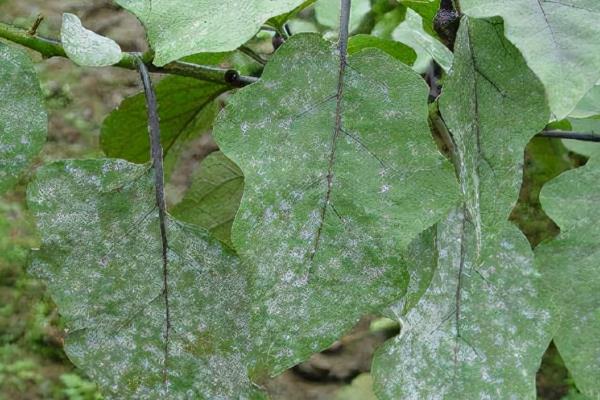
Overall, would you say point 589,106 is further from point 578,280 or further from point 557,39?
point 557,39

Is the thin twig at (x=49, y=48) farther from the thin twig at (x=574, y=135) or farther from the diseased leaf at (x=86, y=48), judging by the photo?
the thin twig at (x=574, y=135)

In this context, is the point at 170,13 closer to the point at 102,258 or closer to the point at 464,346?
the point at 102,258

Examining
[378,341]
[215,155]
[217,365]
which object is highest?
[217,365]

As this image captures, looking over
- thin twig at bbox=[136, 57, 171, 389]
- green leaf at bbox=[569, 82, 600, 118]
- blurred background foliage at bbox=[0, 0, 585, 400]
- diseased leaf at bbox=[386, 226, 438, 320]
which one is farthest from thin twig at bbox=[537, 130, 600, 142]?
blurred background foliage at bbox=[0, 0, 585, 400]

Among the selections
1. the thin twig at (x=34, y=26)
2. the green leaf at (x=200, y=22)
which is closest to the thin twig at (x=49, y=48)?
the thin twig at (x=34, y=26)

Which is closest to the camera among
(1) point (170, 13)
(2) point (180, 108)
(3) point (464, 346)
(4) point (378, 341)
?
(1) point (170, 13)

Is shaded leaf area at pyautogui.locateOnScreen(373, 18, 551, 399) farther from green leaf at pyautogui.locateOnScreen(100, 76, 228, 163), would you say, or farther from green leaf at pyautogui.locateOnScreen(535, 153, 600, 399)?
green leaf at pyautogui.locateOnScreen(100, 76, 228, 163)

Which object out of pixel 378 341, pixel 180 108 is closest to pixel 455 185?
pixel 180 108
